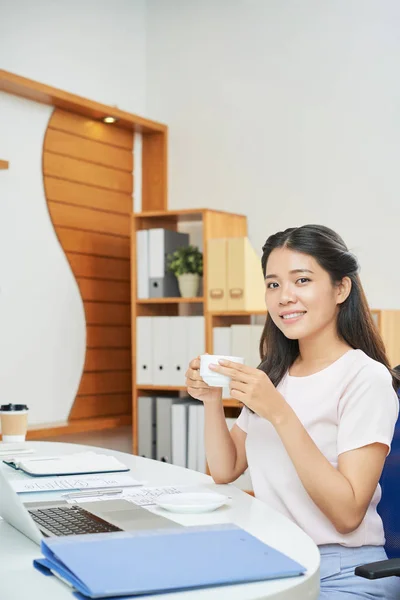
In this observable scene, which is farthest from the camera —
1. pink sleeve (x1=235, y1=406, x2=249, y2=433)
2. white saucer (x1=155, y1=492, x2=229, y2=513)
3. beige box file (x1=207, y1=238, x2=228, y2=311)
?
beige box file (x1=207, y1=238, x2=228, y2=311)

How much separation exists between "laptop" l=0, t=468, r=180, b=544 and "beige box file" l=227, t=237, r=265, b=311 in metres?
2.44

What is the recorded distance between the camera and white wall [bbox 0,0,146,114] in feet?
13.0

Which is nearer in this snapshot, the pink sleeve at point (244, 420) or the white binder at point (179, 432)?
the pink sleeve at point (244, 420)

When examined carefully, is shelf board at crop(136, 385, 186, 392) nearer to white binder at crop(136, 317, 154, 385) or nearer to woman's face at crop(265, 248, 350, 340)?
white binder at crop(136, 317, 154, 385)

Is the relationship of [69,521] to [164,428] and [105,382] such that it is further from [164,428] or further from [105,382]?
[105,382]

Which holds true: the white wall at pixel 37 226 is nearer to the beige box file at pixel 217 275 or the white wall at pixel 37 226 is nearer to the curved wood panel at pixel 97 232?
the curved wood panel at pixel 97 232

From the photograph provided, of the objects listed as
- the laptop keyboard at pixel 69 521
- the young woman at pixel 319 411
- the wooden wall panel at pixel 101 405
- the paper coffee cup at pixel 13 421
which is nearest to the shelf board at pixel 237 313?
the wooden wall panel at pixel 101 405

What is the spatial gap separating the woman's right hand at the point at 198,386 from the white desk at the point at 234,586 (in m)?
0.17

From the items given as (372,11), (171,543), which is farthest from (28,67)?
(171,543)

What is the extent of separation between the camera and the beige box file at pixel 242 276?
3.88m

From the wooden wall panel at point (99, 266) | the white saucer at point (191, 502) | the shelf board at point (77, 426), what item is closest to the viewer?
the white saucer at point (191, 502)

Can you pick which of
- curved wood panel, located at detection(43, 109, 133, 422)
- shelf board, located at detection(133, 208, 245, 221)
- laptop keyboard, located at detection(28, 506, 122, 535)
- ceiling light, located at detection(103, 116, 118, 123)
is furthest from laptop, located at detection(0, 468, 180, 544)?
ceiling light, located at detection(103, 116, 118, 123)

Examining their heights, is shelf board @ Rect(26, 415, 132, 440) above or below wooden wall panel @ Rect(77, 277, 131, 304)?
below

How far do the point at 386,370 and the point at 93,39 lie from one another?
3134mm
